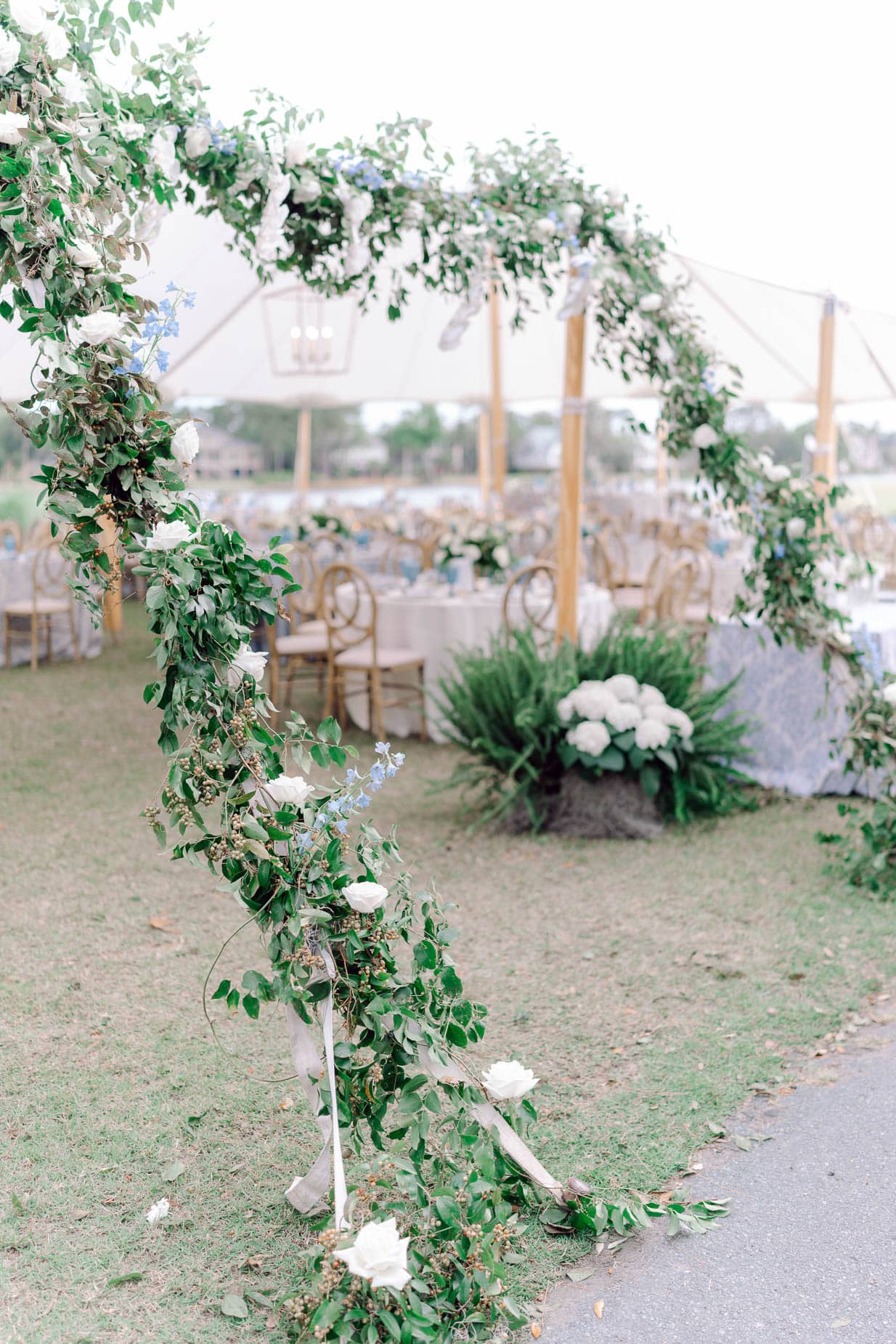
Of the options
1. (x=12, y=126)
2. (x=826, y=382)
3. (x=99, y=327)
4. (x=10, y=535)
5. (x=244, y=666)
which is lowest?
(x=244, y=666)

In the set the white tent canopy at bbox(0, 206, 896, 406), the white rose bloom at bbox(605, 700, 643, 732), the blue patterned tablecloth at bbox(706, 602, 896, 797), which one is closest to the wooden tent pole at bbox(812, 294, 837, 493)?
the white tent canopy at bbox(0, 206, 896, 406)

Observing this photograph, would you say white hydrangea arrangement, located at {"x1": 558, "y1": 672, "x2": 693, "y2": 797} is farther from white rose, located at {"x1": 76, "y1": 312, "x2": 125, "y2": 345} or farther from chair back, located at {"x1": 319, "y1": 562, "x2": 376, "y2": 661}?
white rose, located at {"x1": 76, "y1": 312, "x2": 125, "y2": 345}

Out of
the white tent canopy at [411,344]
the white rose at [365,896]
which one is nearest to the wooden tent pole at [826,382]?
the white tent canopy at [411,344]

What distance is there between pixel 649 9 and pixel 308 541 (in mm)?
4903

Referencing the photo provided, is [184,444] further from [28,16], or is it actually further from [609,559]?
[609,559]

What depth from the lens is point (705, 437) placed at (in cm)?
446

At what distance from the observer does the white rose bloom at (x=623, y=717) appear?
15.4ft

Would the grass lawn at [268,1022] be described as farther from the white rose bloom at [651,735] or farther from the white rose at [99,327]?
the white rose at [99,327]

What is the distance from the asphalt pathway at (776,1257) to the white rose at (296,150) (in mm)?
2820

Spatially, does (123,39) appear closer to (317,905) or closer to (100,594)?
(100,594)

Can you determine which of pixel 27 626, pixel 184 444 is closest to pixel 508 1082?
pixel 184 444

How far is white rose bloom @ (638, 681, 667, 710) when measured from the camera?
15.9 feet

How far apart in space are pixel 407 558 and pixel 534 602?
3671mm

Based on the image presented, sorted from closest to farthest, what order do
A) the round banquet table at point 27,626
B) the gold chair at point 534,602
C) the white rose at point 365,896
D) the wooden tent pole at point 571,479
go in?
the white rose at point 365,896
the wooden tent pole at point 571,479
the gold chair at point 534,602
the round banquet table at point 27,626
